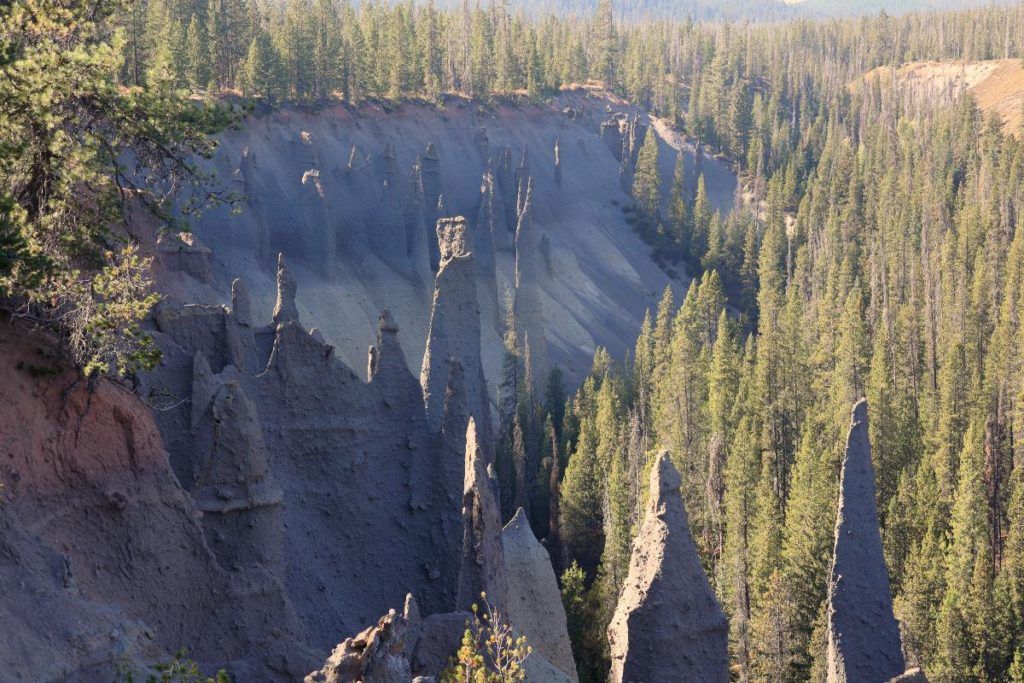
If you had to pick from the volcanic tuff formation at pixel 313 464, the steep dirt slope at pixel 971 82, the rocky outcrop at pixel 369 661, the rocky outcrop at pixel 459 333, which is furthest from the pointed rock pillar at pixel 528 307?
the steep dirt slope at pixel 971 82

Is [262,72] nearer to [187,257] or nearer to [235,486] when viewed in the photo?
[187,257]

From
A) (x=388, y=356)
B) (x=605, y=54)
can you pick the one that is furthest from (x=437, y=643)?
(x=605, y=54)

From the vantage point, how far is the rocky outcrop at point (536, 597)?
23.1 metres

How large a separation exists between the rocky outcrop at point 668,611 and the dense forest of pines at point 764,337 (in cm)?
890

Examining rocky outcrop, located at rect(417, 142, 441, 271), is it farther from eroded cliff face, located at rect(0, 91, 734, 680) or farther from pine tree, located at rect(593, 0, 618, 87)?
pine tree, located at rect(593, 0, 618, 87)

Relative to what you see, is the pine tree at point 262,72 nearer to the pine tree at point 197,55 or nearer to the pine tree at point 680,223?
the pine tree at point 197,55

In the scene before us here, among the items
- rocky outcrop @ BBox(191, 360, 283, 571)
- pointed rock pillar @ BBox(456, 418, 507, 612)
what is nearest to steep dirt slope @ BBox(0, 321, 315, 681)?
rocky outcrop @ BBox(191, 360, 283, 571)

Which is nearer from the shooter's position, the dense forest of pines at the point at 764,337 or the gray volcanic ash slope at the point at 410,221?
the dense forest of pines at the point at 764,337

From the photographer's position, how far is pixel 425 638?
15688 mm

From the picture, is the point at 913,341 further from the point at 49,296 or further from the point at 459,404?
the point at 49,296

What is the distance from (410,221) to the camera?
70.6 meters

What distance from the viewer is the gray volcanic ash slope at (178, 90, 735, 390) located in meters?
61.9

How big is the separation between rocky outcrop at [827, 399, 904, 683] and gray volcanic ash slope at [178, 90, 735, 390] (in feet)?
130

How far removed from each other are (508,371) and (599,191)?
46.6 meters
